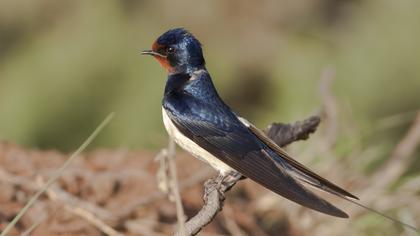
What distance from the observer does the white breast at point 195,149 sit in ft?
8.80

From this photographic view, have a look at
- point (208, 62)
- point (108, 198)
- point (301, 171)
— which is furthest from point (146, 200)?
point (208, 62)

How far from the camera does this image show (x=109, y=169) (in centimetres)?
325

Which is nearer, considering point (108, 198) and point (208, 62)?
point (108, 198)

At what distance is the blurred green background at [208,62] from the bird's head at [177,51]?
1.57 meters

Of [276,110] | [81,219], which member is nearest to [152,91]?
[276,110]

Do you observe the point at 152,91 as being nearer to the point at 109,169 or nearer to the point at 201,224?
the point at 109,169

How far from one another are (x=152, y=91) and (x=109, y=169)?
5.36 feet

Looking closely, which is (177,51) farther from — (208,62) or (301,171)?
(208,62)

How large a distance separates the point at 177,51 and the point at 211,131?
0.86 ft

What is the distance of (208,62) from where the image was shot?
5.22 metres

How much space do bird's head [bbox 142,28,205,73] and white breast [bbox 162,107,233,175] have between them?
0.61 ft

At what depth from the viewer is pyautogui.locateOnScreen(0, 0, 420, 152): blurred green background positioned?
478 cm

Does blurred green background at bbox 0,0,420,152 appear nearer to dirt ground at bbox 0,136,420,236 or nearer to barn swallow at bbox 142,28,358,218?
dirt ground at bbox 0,136,420,236

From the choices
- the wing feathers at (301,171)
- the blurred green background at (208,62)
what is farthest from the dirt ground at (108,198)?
the blurred green background at (208,62)
